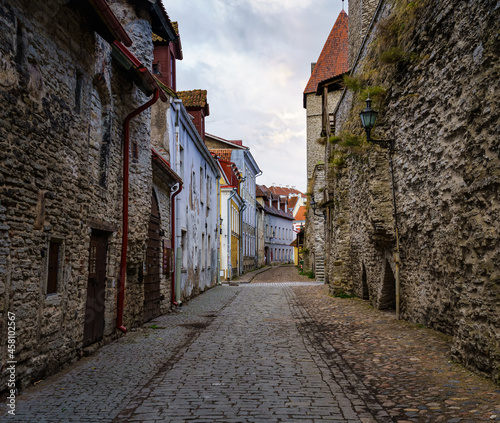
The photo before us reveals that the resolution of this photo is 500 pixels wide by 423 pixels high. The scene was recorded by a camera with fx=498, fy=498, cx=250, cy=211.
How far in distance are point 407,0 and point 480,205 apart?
5486mm

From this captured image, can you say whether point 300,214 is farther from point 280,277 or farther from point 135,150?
point 135,150

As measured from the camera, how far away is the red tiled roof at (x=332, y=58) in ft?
124

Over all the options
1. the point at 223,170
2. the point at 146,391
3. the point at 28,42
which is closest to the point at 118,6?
the point at 28,42

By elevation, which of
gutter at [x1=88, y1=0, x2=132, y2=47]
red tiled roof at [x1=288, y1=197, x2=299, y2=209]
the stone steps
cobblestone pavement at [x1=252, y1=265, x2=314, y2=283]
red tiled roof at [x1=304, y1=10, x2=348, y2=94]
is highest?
red tiled roof at [x1=304, y1=10, x2=348, y2=94]

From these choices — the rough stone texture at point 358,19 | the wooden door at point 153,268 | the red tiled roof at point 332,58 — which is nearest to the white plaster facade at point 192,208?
the wooden door at point 153,268

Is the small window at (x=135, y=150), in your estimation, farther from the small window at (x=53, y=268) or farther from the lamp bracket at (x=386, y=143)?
the lamp bracket at (x=386, y=143)

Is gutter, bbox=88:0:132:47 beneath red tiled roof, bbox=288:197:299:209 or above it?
beneath

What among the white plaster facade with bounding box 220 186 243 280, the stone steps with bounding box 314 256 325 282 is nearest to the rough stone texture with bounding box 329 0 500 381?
the stone steps with bounding box 314 256 325 282

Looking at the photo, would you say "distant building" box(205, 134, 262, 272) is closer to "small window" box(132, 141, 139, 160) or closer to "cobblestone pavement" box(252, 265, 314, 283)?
"cobblestone pavement" box(252, 265, 314, 283)

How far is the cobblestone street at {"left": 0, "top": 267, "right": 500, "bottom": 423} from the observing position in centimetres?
445

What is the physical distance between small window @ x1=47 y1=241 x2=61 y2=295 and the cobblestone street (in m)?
1.08

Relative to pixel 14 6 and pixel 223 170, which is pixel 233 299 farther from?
pixel 223 170

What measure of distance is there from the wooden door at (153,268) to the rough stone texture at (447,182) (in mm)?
5211

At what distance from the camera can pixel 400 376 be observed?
5762 mm
